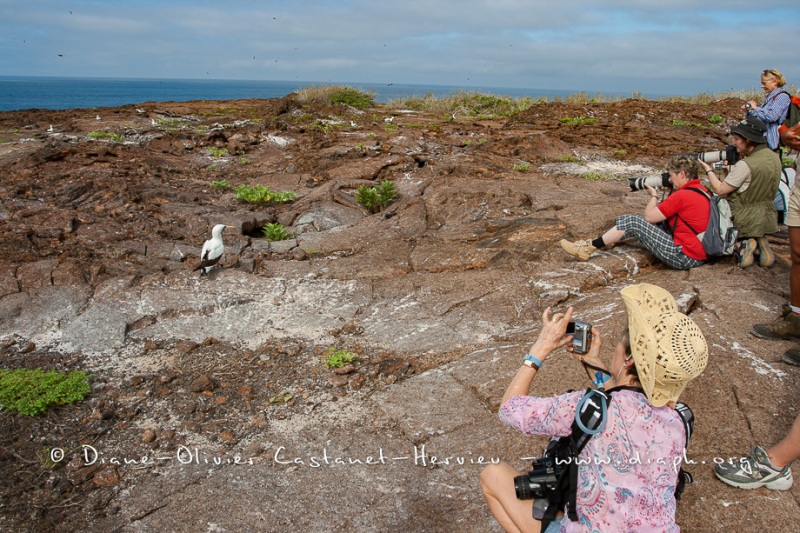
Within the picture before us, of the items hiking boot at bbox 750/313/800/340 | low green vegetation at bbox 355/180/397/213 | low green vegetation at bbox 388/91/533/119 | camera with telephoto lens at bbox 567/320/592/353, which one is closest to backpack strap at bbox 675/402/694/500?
camera with telephoto lens at bbox 567/320/592/353

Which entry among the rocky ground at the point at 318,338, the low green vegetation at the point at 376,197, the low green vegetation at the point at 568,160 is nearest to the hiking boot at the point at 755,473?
the rocky ground at the point at 318,338

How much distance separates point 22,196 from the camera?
8.96 metres

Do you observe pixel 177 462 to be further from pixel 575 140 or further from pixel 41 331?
pixel 575 140

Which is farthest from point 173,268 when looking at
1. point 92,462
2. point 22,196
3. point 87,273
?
point 22,196

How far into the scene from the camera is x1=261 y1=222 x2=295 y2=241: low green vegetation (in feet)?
26.4

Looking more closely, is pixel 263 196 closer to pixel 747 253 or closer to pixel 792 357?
pixel 747 253

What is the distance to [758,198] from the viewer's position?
5.58m

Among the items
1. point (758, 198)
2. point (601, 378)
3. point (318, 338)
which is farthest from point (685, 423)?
point (758, 198)

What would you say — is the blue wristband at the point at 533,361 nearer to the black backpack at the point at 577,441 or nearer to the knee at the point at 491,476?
the black backpack at the point at 577,441

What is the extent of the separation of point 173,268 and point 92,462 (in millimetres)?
3250

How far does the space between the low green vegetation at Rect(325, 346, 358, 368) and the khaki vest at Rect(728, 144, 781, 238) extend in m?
3.93

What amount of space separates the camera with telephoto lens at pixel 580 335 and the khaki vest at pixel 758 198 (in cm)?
398

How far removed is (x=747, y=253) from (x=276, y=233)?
18.3 ft

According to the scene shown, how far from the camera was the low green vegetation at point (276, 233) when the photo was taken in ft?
26.4
